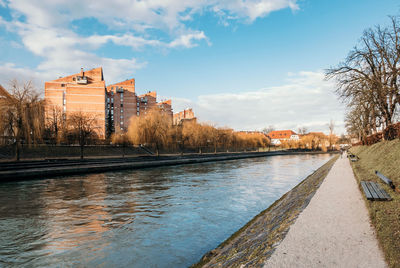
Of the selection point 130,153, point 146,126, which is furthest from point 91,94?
point 146,126

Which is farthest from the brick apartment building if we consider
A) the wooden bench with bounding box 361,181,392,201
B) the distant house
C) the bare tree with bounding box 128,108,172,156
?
the distant house

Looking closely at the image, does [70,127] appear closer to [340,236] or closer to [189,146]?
[189,146]

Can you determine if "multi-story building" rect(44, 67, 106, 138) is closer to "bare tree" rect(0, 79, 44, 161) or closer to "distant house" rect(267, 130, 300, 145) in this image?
"bare tree" rect(0, 79, 44, 161)

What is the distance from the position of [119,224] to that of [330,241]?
19.8ft

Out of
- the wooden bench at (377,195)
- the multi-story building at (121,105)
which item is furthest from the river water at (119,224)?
the multi-story building at (121,105)

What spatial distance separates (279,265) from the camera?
11.5 ft

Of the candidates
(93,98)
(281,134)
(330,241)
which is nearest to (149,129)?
(330,241)

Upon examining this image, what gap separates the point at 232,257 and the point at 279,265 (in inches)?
52.0

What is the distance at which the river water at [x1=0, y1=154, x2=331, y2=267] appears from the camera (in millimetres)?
5906

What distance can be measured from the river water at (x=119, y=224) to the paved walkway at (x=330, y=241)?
7.69 feet

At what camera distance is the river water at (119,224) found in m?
5.91

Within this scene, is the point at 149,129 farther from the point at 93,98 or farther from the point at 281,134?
the point at 281,134

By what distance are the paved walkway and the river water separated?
235 centimetres

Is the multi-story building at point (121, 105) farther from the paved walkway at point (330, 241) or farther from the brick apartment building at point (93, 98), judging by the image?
the paved walkway at point (330, 241)
